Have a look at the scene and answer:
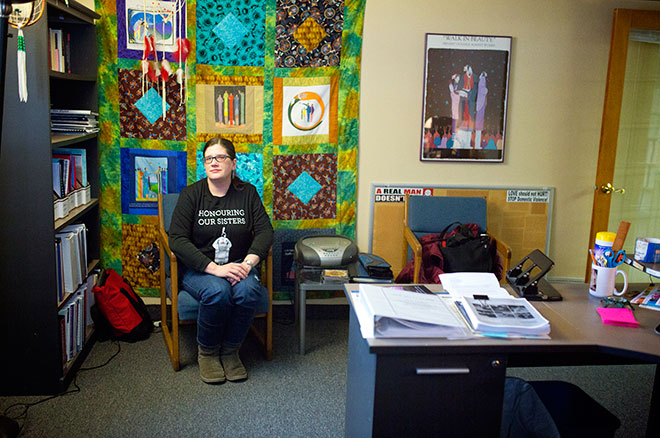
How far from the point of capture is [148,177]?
3.82 m

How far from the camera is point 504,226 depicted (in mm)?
4141

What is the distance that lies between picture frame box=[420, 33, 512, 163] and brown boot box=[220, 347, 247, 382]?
1758 millimetres

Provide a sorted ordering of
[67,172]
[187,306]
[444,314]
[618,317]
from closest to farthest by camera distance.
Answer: [444,314] → [618,317] → [187,306] → [67,172]

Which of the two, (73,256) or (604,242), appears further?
(73,256)

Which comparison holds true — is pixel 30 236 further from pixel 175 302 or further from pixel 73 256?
pixel 175 302

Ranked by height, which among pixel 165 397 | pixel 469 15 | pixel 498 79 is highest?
pixel 469 15

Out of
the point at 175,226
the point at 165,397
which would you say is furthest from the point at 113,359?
the point at 175,226

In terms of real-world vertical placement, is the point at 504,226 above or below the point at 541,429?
above

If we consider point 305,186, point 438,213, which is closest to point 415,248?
point 438,213

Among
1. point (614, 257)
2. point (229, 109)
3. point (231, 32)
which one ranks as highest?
point (231, 32)

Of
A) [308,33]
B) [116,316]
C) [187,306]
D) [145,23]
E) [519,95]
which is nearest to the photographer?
[187,306]

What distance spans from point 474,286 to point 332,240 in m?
1.58

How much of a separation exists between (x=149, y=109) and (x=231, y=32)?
2.23ft

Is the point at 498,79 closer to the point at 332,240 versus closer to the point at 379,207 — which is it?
the point at 379,207
